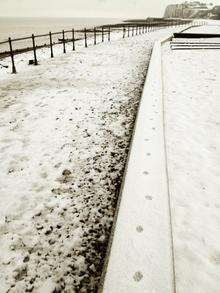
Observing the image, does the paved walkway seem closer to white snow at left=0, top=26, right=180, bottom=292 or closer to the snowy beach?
the snowy beach

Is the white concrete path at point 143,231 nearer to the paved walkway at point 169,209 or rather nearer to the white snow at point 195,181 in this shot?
the paved walkway at point 169,209

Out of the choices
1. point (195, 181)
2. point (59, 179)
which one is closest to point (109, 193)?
point (59, 179)

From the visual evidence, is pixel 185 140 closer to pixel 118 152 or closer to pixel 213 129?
pixel 213 129

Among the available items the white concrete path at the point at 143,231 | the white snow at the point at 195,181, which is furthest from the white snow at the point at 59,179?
the white snow at the point at 195,181

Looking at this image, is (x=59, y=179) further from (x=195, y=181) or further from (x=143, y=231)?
(x=143, y=231)

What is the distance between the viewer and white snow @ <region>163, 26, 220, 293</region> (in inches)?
78.7

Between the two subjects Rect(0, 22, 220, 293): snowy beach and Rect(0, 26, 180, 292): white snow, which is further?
Rect(0, 26, 180, 292): white snow

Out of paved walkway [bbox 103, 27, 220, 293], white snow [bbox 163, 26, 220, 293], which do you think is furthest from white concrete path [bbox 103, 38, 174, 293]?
white snow [bbox 163, 26, 220, 293]

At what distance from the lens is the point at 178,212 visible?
256 cm

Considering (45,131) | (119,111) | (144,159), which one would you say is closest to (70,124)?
(45,131)

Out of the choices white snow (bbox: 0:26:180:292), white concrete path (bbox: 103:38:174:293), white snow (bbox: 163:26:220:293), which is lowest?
white snow (bbox: 0:26:180:292)

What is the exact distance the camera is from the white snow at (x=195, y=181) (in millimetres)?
1999

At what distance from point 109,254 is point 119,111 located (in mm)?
3903

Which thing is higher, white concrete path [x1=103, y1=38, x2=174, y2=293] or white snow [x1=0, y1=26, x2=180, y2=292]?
white concrete path [x1=103, y1=38, x2=174, y2=293]
